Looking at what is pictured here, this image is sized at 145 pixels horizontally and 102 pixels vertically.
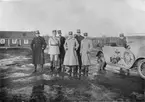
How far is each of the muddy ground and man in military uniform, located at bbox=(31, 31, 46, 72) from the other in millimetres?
83

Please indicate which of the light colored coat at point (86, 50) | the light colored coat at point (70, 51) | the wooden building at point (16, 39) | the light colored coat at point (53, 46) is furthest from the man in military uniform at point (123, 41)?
the wooden building at point (16, 39)

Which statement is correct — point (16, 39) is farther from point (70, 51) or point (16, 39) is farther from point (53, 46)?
point (70, 51)

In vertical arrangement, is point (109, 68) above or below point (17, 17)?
below

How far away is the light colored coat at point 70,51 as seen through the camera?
2371 millimetres

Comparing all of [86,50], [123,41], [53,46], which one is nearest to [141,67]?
[123,41]

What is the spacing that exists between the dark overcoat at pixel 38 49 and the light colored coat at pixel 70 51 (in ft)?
1.24

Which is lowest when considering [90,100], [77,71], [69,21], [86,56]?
[90,100]

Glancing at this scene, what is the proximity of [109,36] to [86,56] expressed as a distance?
49cm

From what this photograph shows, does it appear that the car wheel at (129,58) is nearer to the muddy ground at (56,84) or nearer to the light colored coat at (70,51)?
the muddy ground at (56,84)

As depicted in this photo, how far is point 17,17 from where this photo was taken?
7.95 ft

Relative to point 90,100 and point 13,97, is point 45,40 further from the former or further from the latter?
point 90,100

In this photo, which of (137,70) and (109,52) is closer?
(137,70)

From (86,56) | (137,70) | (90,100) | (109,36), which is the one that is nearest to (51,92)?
(90,100)

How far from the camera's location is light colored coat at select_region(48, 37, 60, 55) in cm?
240
